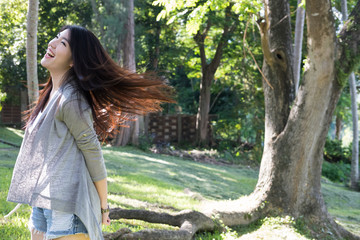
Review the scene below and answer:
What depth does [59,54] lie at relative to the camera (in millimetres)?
2475

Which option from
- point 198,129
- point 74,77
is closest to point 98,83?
point 74,77

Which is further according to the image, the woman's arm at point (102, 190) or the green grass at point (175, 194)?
the green grass at point (175, 194)

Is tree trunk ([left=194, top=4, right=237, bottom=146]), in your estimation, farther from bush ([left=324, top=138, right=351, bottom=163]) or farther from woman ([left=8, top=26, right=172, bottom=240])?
woman ([left=8, top=26, right=172, bottom=240])

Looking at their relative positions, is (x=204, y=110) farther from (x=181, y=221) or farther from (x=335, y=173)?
(x=181, y=221)

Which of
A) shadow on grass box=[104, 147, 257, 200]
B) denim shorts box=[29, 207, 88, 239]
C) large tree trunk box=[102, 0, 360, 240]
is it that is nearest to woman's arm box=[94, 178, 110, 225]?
denim shorts box=[29, 207, 88, 239]

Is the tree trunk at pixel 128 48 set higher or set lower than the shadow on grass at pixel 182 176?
higher

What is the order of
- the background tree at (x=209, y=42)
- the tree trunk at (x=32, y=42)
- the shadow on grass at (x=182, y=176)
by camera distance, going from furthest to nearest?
the background tree at (x=209, y=42) → the shadow on grass at (x=182, y=176) → the tree trunk at (x=32, y=42)

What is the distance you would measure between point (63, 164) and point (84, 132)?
217 mm

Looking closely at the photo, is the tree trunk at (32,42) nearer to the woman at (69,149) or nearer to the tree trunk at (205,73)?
the woman at (69,149)

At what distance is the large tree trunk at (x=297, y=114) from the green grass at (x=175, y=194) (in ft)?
1.05

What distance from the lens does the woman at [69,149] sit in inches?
86.7

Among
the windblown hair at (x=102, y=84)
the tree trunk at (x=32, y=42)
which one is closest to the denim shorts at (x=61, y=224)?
the windblown hair at (x=102, y=84)

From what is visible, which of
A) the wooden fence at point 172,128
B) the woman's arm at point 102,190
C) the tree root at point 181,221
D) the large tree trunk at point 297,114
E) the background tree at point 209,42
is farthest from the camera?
the wooden fence at point 172,128

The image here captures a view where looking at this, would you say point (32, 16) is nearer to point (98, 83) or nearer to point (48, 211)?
point (98, 83)
